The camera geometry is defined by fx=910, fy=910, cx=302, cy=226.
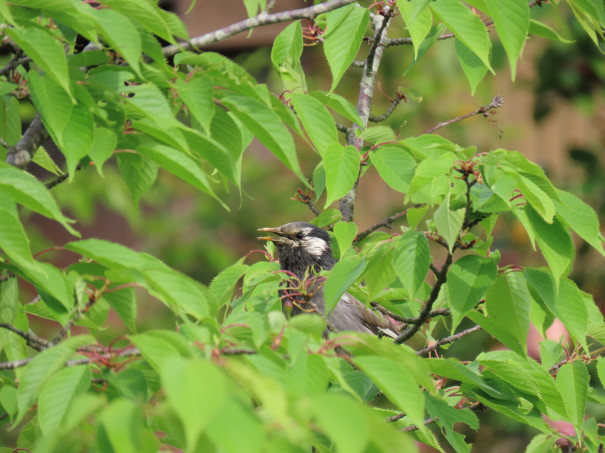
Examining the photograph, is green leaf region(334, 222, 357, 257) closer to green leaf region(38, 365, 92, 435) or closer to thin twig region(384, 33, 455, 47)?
thin twig region(384, 33, 455, 47)

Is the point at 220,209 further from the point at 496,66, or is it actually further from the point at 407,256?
the point at 407,256

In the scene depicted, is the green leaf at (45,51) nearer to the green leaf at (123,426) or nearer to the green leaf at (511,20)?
the green leaf at (123,426)

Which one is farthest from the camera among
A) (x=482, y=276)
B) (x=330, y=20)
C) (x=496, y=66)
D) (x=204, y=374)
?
(x=496, y=66)

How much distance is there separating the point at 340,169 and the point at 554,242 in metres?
0.57

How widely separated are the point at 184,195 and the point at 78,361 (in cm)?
551

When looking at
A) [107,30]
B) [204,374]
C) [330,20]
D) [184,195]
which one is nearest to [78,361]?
[204,374]

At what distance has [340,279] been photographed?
2035mm

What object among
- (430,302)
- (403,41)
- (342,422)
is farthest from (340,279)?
(403,41)

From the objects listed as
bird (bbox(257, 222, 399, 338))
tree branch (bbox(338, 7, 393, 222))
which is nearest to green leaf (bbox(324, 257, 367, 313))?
tree branch (bbox(338, 7, 393, 222))

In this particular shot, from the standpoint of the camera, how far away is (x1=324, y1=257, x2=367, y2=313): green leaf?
1.99 metres

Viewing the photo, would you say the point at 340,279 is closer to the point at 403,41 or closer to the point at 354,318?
the point at 403,41

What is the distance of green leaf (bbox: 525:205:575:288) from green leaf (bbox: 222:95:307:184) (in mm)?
525

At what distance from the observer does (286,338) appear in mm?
1601

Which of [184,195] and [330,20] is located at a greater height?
[330,20]
